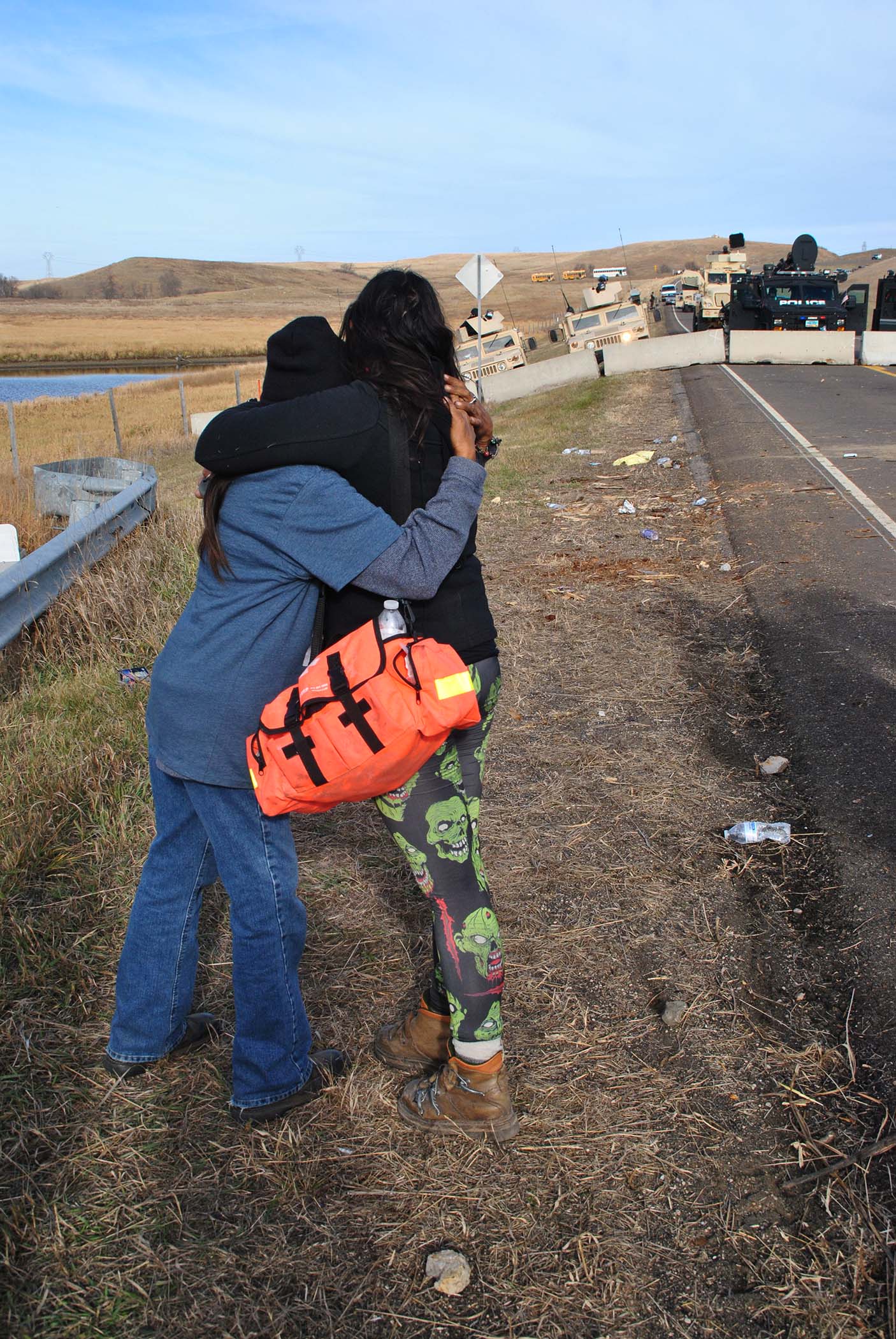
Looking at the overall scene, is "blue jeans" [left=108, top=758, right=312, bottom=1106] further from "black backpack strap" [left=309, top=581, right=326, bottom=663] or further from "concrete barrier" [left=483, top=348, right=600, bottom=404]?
"concrete barrier" [left=483, top=348, right=600, bottom=404]

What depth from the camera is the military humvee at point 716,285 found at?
3634cm

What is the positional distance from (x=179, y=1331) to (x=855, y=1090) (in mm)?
1672

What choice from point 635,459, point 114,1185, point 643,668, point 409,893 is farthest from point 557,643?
point 635,459

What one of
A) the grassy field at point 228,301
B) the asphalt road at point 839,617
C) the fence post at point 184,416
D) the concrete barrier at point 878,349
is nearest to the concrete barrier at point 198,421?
the fence post at point 184,416

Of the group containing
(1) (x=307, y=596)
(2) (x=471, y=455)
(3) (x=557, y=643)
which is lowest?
(3) (x=557, y=643)

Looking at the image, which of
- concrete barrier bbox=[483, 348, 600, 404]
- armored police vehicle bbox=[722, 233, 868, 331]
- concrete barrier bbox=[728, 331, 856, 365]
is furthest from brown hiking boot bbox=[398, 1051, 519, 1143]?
armored police vehicle bbox=[722, 233, 868, 331]

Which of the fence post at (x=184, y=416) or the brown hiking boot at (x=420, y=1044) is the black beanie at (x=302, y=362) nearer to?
the brown hiking boot at (x=420, y=1044)

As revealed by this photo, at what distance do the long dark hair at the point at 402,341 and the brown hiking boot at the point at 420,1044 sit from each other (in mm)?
1533

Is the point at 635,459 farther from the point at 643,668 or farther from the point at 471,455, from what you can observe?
the point at 471,455

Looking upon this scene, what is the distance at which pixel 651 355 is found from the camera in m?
23.7

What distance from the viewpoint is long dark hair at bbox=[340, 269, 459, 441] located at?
2160 millimetres

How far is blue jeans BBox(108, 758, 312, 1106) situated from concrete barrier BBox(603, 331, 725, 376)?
74.5 feet

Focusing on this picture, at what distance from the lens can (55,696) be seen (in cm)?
507

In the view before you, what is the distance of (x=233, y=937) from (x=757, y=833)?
7.14ft
